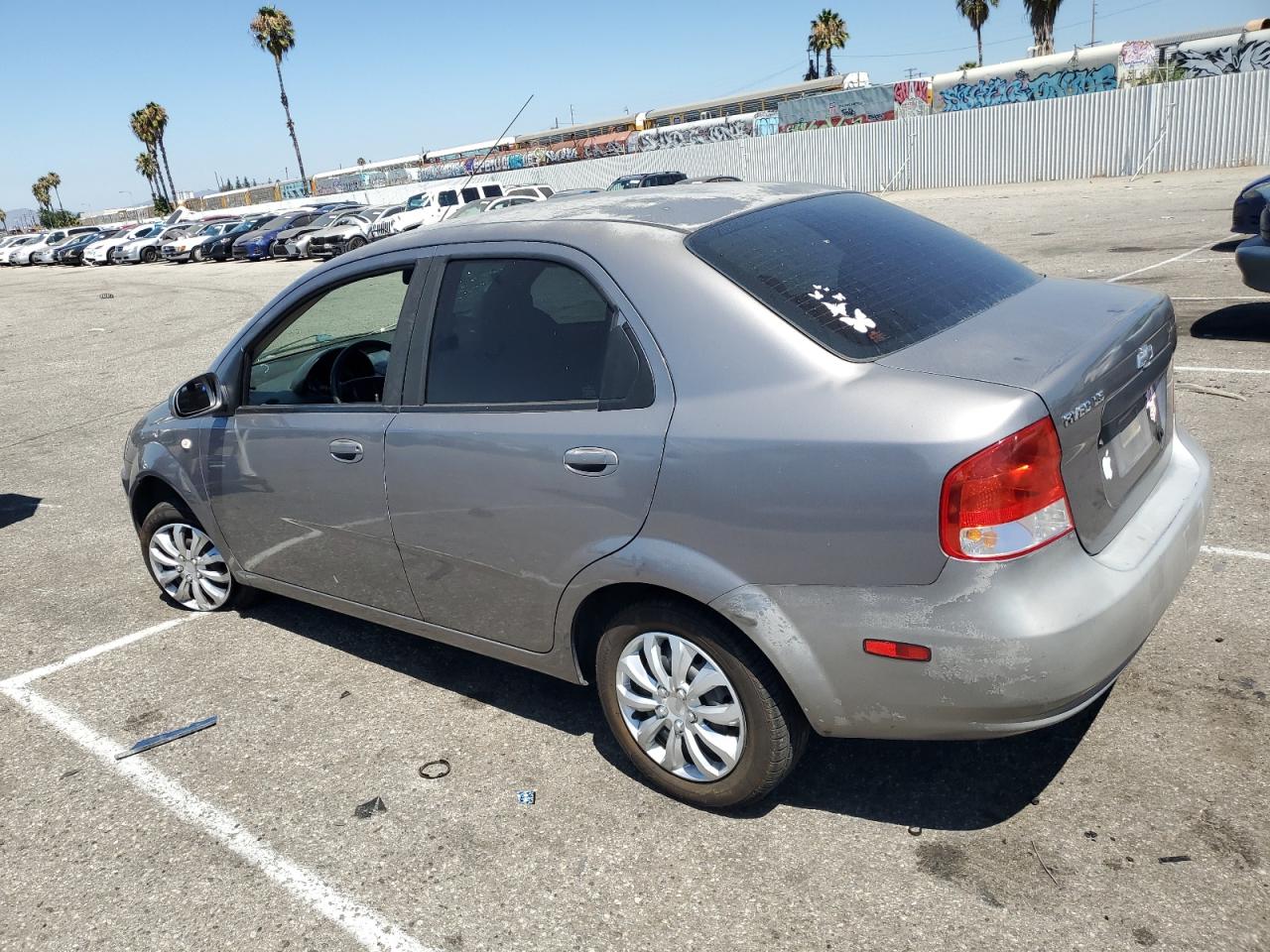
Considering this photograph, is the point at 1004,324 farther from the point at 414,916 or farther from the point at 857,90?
the point at 857,90

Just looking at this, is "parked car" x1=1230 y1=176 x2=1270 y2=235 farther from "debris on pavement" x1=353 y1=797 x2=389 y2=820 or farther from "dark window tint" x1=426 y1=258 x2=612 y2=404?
"debris on pavement" x1=353 y1=797 x2=389 y2=820

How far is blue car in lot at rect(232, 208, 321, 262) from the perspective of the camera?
33.4m

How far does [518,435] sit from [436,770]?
1204mm

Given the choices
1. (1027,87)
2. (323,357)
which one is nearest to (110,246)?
(1027,87)

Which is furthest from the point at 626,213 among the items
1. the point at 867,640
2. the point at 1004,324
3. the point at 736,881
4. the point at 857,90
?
the point at 857,90

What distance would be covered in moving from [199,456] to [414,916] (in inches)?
93.9

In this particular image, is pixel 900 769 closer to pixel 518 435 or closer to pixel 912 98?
pixel 518 435

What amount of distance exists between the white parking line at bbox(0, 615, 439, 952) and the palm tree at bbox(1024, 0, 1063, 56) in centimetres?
5286

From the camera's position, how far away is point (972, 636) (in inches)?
95.8

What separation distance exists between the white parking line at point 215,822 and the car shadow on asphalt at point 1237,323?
7948mm

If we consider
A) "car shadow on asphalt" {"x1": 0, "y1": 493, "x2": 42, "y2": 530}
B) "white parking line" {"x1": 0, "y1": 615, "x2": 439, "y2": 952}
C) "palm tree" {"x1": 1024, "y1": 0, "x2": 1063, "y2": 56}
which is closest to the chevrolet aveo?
"white parking line" {"x1": 0, "y1": 615, "x2": 439, "y2": 952}

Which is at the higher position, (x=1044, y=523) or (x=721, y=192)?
(x=721, y=192)

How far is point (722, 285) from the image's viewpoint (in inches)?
112

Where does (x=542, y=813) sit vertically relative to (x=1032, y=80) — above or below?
below
